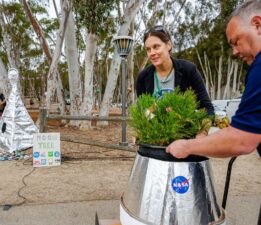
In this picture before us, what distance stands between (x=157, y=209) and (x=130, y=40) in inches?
253

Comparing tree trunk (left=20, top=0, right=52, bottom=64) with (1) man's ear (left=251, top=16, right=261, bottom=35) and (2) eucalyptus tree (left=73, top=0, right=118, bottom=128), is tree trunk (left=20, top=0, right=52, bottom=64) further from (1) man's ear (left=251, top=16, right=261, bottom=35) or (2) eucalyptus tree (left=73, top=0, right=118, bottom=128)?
(1) man's ear (left=251, top=16, right=261, bottom=35)

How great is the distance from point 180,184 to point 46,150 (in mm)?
4144

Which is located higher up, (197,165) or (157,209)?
(197,165)

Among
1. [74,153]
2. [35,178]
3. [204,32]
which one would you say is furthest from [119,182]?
[204,32]

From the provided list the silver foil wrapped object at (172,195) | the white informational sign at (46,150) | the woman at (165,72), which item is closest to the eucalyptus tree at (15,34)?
the white informational sign at (46,150)

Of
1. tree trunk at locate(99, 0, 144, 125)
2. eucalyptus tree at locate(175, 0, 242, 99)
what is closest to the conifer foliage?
tree trunk at locate(99, 0, 144, 125)

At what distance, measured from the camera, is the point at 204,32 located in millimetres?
26875

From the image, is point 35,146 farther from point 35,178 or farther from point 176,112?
point 176,112

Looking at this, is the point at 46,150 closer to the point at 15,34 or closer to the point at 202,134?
the point at 202,134

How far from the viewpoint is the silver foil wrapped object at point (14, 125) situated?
6051 mm

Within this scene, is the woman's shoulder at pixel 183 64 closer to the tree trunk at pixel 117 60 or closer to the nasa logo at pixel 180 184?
the nasa logo at pixel 180 184

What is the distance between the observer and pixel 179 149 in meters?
1.06

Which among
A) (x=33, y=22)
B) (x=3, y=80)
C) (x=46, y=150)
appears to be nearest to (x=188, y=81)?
(x=46, y=150)

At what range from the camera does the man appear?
90 cm
